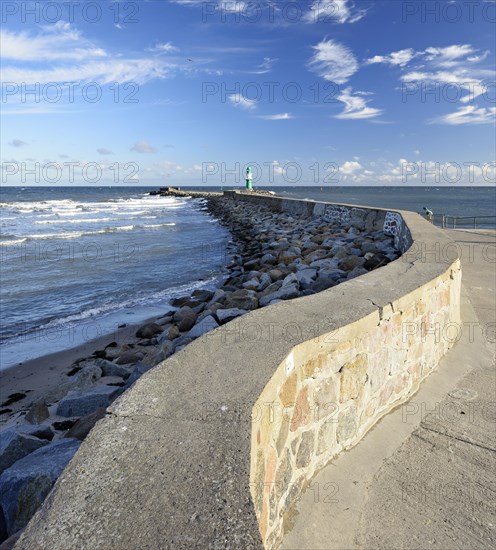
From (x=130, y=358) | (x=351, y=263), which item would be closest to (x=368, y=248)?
(x=351, y=263)

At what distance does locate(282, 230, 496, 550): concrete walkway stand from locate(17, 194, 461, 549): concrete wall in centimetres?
11

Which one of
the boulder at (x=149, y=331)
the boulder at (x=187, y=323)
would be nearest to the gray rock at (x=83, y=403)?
the boulder at (x=187, y=323)

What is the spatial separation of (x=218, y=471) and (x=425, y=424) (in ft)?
6.89

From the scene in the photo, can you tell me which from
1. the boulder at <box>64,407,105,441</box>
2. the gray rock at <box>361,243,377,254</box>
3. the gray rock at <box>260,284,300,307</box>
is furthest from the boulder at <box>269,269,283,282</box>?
the boulder at <box>64,407,105,441</box>

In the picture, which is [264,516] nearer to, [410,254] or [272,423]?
[272,423]

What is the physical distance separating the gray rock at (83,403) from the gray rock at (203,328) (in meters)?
1.00

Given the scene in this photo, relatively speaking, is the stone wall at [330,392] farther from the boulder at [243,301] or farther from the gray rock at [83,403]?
the boulder at [243,301]

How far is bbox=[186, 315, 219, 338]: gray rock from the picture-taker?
4.34m

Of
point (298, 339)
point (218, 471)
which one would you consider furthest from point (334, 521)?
point (218, 471)

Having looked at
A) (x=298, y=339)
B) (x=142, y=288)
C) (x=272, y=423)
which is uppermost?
(x=298, y=339)

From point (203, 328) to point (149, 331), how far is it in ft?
6.53

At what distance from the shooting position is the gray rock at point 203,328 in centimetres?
434

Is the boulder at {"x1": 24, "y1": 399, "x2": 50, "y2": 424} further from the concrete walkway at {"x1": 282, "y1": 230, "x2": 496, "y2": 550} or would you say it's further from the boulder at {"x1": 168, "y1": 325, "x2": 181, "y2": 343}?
the concrete walkway at {"x1": 282, "y1": 230, "x2": 496, "y2": 550}

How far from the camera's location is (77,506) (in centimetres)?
123
